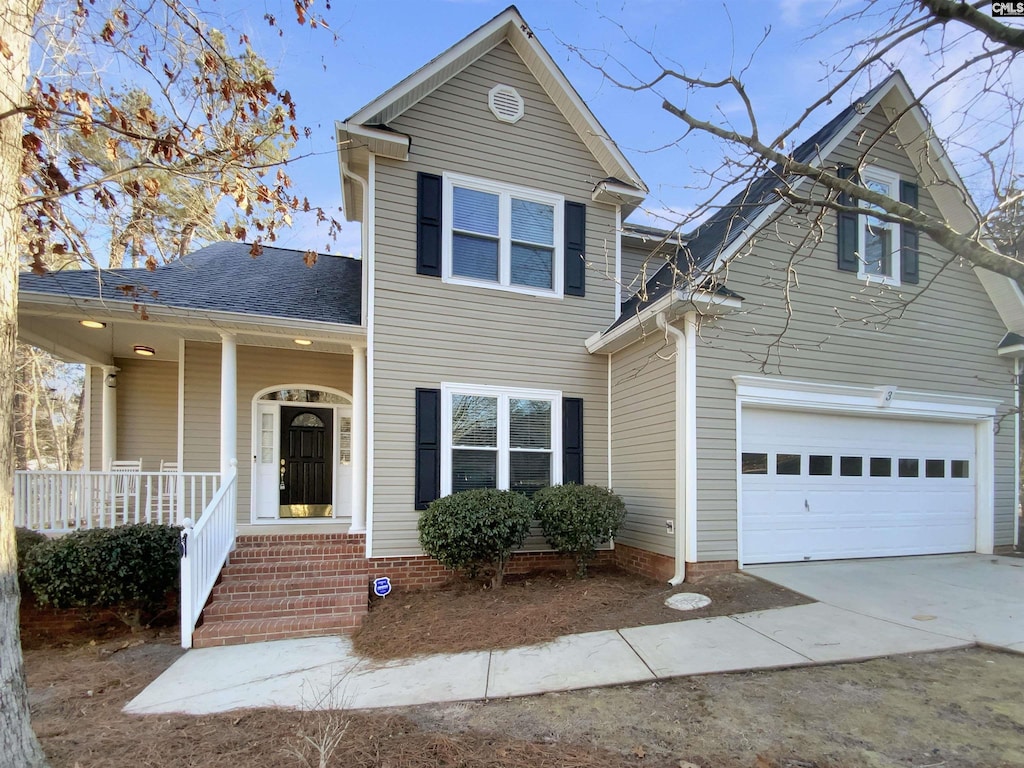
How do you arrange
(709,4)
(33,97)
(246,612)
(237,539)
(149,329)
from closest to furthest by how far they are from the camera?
(33,97) < (709,4) < (246,612) < (237,539) < (149,329)

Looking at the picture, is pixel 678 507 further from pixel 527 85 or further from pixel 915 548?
pixel 527 85

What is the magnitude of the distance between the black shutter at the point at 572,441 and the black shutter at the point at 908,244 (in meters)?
5.45

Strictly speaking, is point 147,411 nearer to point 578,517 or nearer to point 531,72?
point 578,517

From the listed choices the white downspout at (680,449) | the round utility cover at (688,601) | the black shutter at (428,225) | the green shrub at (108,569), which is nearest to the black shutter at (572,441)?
the white downspout at (680,449)

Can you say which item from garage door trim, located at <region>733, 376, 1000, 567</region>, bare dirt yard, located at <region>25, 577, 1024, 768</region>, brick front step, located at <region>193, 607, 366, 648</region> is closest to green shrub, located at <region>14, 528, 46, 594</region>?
bare dirt yard, located at <region>25, 577, 1024, 768</region>

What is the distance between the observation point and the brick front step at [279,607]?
5.45 m

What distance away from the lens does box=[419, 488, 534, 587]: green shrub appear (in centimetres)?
605

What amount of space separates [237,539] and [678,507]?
5.55 meters

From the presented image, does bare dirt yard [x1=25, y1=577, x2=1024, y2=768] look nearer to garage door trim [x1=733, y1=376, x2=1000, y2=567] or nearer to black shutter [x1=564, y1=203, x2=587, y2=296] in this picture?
garage door trim [x1=733, y1=376, x2=1000, y2=567]

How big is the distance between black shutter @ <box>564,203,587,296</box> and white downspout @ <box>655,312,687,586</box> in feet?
6.01

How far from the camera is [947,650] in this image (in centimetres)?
438

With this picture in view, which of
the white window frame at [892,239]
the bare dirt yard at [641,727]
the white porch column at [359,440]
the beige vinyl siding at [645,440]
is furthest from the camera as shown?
the white window frame at [892,239]

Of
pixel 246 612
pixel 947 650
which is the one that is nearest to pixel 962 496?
pixel 947 650

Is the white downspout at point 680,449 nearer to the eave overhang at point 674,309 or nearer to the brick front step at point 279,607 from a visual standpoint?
the eave overhang at point 674,309
